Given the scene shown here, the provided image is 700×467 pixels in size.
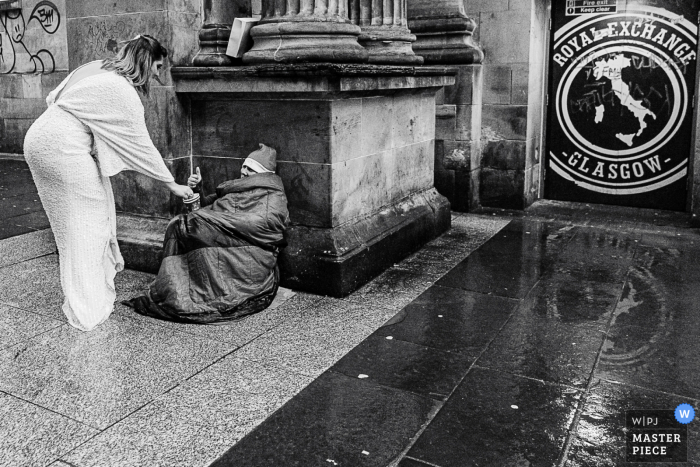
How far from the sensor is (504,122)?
8.93m

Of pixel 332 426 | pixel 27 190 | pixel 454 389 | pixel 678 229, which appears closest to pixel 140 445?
pixel 332 426

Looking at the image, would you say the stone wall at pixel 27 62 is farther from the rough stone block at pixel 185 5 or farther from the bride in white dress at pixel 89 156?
the bride in white dress at pixel 89 156

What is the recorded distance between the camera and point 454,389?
383 cm

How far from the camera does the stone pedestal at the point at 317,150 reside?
5461 mm

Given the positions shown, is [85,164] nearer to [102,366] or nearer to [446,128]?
[102,366]

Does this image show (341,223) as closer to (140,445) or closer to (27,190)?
(140,445)

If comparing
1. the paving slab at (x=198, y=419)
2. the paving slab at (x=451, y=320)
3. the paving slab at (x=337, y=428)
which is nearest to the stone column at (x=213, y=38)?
the paving slab at (x=451, y=320)

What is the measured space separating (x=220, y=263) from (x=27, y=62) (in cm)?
1076

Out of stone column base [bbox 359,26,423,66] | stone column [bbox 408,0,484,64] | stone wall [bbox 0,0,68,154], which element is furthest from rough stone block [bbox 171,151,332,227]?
stone wall [bbox 0,0,68,154]

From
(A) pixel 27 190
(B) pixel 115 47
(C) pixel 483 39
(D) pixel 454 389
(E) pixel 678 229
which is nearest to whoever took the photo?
(D) pixel 454 389

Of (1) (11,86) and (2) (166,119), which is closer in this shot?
(2) (166,119)

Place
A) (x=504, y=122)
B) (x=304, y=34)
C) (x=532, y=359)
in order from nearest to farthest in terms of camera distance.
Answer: (x=532, y=359), (x=304, y=34), (x=504, y=122)

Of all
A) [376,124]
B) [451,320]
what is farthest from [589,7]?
[451,320]

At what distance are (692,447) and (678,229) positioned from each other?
5.14 meters
